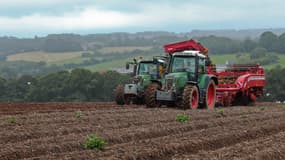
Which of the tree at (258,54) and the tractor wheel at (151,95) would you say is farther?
the tree at (258,54)

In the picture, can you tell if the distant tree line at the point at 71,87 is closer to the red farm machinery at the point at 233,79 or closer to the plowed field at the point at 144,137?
the red farm machinery at the point at 233,79

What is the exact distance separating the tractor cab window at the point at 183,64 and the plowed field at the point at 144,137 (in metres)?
4.33

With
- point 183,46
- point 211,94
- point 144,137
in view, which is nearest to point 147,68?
point 183,46

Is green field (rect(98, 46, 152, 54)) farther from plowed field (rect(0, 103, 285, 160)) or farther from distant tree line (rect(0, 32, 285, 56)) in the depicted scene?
plowed field (rect(0, 103, 285, 160))

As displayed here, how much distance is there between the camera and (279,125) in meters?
14.4

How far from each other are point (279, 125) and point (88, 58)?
81.0 meters

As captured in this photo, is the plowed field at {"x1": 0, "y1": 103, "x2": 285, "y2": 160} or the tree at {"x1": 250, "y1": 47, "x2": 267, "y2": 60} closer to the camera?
the plowed field at {"x1": 0, "y1": 103, "x2": 285, "y2": 160}

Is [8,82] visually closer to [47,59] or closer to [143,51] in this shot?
[47,59]

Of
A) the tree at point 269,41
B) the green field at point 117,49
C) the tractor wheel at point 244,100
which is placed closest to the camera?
the tractor wheel at point 244,100

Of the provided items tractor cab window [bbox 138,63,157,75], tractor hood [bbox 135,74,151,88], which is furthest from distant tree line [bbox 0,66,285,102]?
tractor hood [bbox 135,74,151,88]


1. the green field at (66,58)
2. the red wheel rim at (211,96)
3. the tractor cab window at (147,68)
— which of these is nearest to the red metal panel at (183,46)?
the tractor cab window at (147,68)

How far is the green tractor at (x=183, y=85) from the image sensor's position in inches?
776

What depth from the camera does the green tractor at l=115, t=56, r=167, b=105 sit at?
862 inches

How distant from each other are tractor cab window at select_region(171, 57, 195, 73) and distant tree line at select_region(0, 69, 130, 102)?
910 inches
